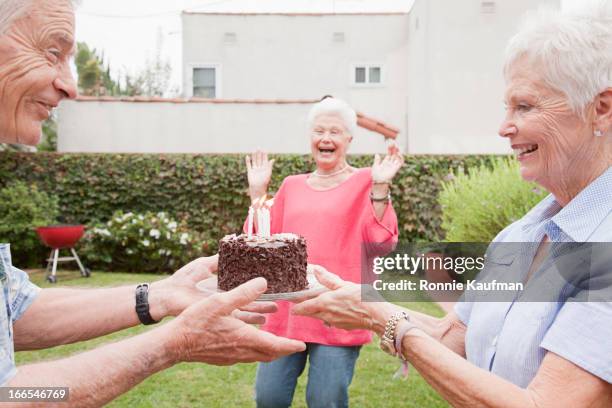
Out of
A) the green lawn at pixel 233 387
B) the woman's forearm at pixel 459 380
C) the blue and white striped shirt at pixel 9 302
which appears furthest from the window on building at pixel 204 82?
the woman's forearm at pixel 459 380

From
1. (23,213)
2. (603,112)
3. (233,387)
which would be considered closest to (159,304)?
(603,112)

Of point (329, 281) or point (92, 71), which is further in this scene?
point (92, 71)

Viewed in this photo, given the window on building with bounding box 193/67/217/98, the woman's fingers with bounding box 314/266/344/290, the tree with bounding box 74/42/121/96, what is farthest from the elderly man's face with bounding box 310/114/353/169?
the tree with bounding box 74/42/121/96

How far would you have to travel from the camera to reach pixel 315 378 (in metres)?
3.25

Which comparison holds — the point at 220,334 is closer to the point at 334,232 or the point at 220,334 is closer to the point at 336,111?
the point at 334,232

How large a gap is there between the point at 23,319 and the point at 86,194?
8.97 meters

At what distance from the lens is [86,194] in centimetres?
1057

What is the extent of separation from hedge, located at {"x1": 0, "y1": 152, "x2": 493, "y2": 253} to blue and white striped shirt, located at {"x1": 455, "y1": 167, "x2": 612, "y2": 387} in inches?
322

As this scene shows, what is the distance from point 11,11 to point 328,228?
7.48 ft

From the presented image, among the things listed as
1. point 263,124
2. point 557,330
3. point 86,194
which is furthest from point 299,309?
point 263,124

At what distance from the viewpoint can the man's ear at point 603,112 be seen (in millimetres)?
1726

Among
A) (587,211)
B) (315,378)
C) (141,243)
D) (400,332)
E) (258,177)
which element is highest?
(258,177)

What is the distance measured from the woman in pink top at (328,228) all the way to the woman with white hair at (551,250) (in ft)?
4.35

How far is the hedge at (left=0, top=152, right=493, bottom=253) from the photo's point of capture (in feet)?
33.9
